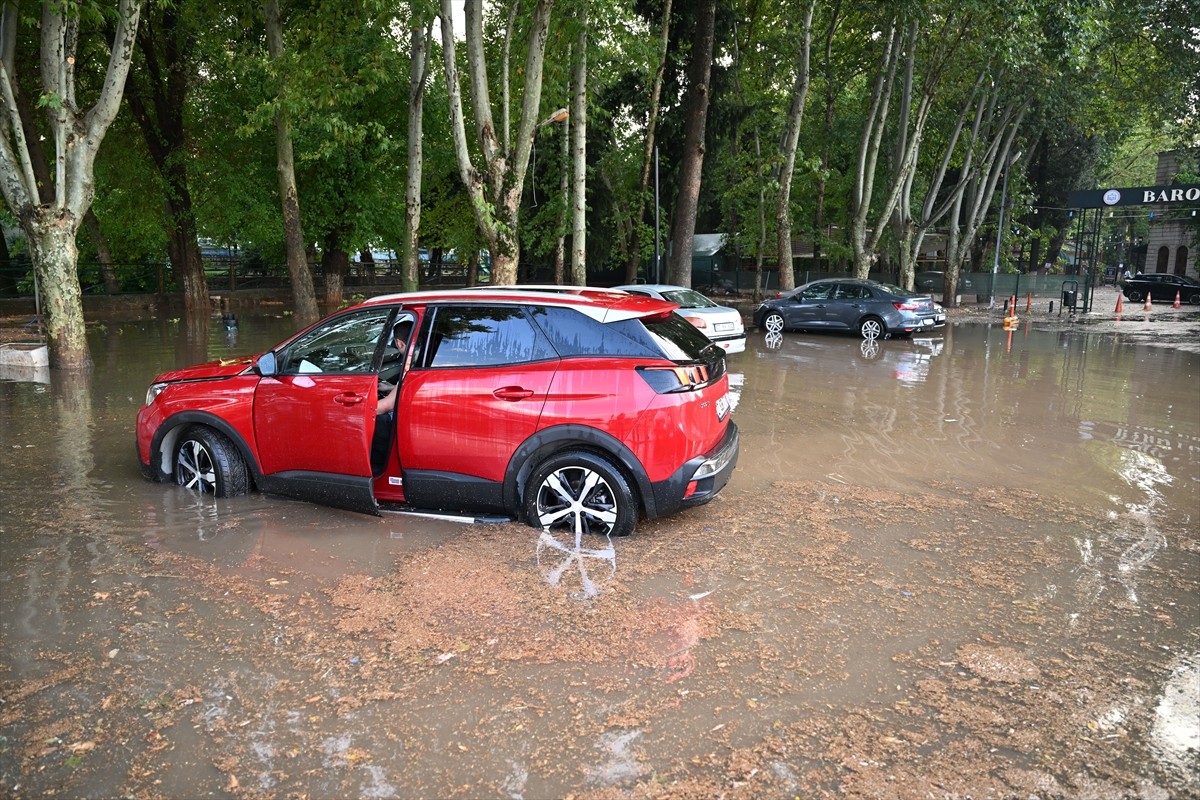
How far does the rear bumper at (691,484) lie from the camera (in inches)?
228

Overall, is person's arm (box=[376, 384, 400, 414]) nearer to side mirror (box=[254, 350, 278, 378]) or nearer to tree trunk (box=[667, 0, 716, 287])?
side mirror (box=[254, 350, 278, 378])

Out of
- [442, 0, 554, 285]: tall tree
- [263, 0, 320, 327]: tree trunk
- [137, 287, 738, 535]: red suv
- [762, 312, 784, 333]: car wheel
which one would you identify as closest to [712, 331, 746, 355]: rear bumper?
[442, 0, 554, 285]: tall tree

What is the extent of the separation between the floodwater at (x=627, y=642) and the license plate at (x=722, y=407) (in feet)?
2.69

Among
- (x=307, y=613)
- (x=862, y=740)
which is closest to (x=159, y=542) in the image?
(x=307, y=613)

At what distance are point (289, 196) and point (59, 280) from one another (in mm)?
6817

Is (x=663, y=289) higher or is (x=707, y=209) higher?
(x=707, y=209)

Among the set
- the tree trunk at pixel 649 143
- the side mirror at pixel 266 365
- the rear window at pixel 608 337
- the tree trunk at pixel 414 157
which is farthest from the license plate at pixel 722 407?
the tree trunk at pixel 649 143

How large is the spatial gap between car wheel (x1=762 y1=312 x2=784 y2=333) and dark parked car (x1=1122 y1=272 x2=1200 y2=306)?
27103 millimetres

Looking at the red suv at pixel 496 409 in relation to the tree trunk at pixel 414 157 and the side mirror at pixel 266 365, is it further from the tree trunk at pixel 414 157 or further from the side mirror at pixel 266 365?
the tree trunk at pixel 414 157

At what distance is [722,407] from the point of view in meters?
6.25

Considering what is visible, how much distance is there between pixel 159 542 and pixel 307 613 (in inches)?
67.9

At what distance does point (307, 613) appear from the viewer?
4848 mm

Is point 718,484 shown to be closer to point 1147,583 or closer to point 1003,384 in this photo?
point 1147,583

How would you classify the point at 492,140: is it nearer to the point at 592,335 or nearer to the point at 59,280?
the point at 59,280
